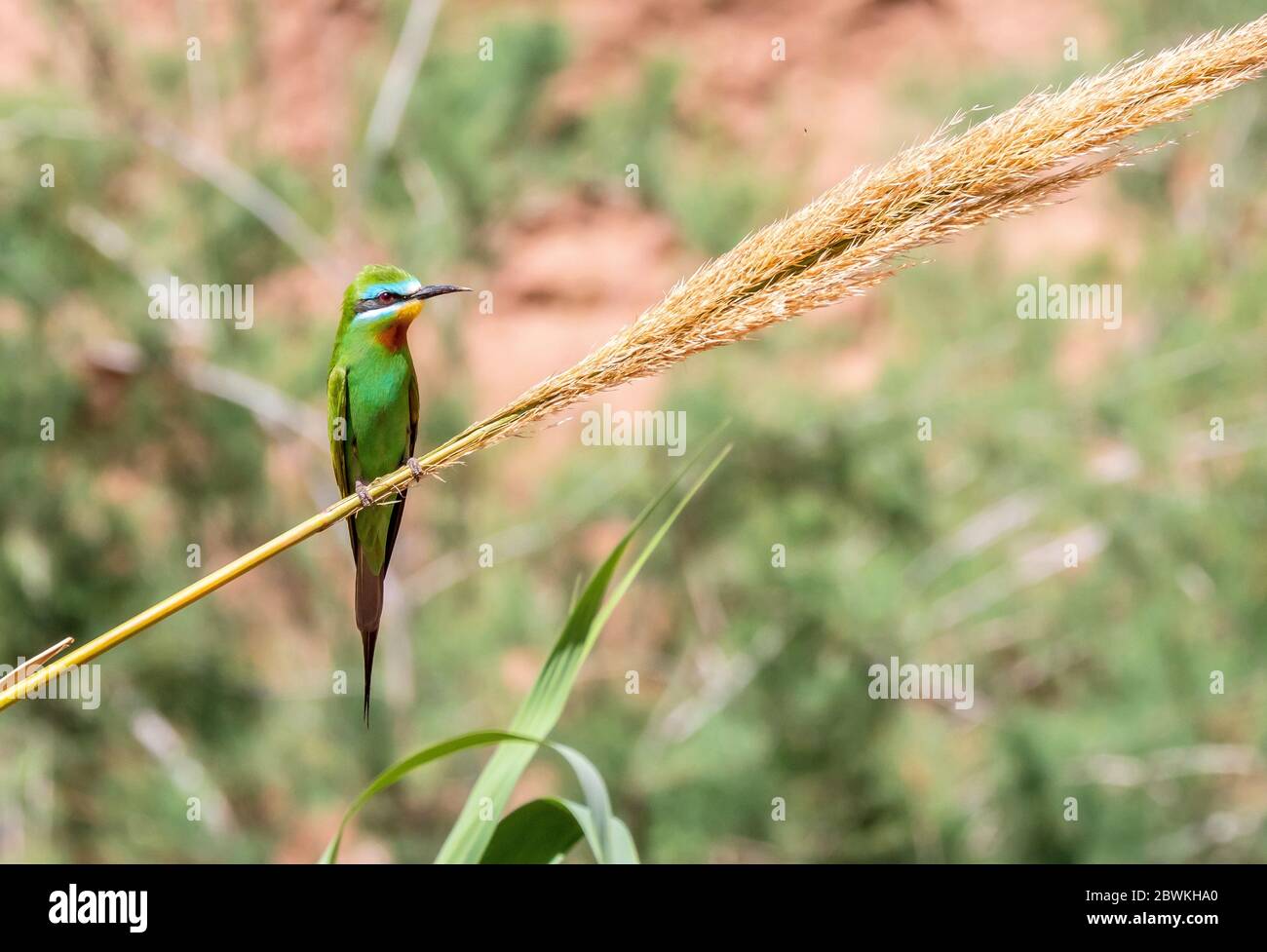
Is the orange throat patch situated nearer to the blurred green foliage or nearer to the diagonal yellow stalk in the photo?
the diagonal yellow stalk

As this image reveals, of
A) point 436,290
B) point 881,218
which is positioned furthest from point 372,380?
point 881,218

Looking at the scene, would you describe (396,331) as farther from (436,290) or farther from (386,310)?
(436,290)

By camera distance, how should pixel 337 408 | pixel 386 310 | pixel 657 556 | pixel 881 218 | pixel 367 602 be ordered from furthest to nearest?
pixel 657 556
pixel 337 408
pixel 386 310
pixel 367 602
pixel 881 218

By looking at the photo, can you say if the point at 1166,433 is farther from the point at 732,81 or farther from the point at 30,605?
the point at 30,605

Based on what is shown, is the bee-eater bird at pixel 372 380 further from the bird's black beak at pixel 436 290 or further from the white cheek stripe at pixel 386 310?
the bird's black beak at pixel 436 290

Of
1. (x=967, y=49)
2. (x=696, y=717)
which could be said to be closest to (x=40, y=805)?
(x=696, y=717)

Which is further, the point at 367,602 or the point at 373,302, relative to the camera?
the point at 373,302

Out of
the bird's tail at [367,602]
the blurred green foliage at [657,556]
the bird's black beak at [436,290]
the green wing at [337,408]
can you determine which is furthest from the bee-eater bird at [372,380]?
the blurred green foliage at [657,556]

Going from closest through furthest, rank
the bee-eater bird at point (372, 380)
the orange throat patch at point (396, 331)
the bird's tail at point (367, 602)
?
the bird's tail at point (367, 602) → the orange throat patch at point (396, 331) → the bee-eater bird at point (372, 380)
